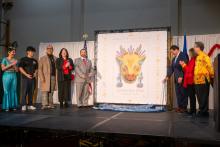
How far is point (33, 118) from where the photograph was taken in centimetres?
374

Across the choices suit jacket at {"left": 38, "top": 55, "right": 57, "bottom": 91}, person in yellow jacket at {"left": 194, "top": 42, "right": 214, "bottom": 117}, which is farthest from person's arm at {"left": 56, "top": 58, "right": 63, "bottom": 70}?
person in yellow jacket at {"left": 194, "top": 42, "right": 214, "bottom": 117}

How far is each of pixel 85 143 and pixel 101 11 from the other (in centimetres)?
379

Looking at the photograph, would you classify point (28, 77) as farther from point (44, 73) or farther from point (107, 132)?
point (107, 132)

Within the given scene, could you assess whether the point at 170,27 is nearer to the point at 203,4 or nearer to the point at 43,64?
the point at 203,4

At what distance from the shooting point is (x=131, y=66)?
17.9 feet

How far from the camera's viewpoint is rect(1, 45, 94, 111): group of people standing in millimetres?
4634

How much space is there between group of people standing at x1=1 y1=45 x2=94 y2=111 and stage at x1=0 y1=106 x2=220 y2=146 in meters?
1.21

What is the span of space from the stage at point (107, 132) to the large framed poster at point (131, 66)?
1629 mm

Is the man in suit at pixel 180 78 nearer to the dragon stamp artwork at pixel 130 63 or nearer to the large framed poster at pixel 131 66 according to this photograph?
the large framed poster at pixel 131 66

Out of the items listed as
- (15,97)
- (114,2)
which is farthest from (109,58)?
(15,97)

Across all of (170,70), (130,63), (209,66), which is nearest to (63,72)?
(130,63)

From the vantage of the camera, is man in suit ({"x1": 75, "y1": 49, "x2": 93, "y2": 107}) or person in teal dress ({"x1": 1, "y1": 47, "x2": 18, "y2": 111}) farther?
man in suit ({"x1": 75, "y1": 49, "x2": 93, "y2": 107})

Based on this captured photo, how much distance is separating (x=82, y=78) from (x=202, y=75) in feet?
7.82

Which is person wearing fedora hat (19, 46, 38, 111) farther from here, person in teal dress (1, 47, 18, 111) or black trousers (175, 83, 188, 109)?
black trousers (175, 83, 188, 109)
